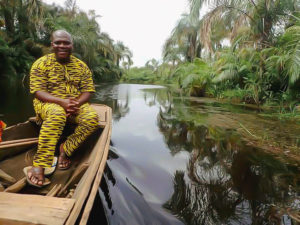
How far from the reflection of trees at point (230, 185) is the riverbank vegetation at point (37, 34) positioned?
8.94 meters

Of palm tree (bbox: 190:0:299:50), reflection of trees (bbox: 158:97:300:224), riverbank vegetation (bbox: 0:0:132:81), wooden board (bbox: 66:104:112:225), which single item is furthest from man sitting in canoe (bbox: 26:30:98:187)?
riverbank vegetation (bbox: 0:0:132:81)

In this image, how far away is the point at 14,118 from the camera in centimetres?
376

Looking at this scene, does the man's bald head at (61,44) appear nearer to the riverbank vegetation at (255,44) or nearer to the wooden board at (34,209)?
the wooden board at (34,209)

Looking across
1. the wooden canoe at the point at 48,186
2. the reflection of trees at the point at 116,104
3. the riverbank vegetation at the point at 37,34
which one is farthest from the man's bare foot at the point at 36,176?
the riverbank vegetation at the point at 37,34

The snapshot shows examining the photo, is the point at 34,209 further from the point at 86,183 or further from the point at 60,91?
the point at 60,91

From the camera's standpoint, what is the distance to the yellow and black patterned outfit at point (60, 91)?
4.96ft

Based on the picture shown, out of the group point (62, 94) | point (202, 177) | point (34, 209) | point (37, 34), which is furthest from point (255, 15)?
point (37, 34)

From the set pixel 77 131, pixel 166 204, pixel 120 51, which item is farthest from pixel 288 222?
pixel 120 51

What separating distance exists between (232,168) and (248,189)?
42cm

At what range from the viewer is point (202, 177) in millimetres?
1897

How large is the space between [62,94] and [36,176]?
27.7 inches

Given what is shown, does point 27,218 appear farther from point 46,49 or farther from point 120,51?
point 120,51

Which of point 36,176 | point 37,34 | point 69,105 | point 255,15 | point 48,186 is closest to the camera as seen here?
point 36,176

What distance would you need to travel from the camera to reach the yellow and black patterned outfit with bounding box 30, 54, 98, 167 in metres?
1.51
